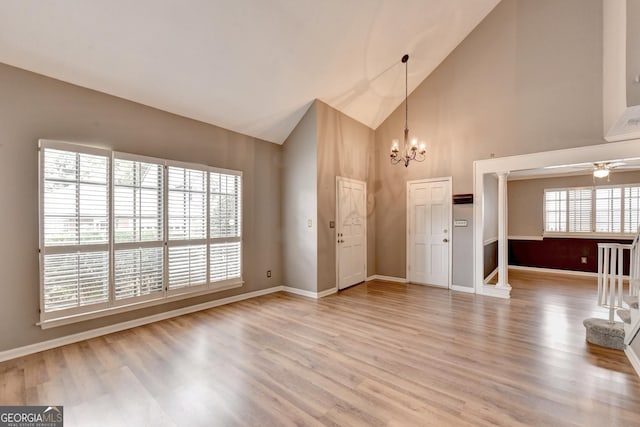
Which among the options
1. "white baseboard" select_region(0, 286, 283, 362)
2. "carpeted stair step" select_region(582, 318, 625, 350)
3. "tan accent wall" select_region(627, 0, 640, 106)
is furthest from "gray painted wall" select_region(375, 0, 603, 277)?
Result: "white baseboard" select_region(0, 286, 283, 362)

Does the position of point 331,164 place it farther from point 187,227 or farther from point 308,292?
point 187,227

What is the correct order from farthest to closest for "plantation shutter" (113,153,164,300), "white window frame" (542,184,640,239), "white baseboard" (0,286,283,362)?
"white window frame" (542,184,640,239)
"plantation shutter" (113,153,164,300)
"white baseboard" (0,286,283,362)

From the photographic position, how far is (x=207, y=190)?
169 inches

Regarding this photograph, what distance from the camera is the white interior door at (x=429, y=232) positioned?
215 inches

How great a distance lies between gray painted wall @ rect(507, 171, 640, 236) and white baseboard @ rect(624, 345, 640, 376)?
504cm

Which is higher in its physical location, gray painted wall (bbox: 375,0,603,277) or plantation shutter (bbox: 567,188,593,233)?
gray painted wall (bbox: 375,0,603,277)

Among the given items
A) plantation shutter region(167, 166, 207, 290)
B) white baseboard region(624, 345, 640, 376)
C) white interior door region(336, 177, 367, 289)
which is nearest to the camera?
white baseboard region(624, 345, 640, 376)

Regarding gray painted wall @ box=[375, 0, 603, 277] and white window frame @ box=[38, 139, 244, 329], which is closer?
white window frame @ box=[38, 139, 244, 329]

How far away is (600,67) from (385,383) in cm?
532

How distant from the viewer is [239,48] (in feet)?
11.3

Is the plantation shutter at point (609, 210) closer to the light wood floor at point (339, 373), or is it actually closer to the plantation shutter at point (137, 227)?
the light wood floor at point (339, 373)

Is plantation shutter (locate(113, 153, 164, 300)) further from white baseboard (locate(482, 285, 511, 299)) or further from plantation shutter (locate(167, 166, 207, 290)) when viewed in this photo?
white baseboard (locate(482, 285, 511, 299))

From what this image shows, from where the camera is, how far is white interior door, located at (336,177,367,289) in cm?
533

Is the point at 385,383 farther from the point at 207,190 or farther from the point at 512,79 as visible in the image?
the point at 512,79
